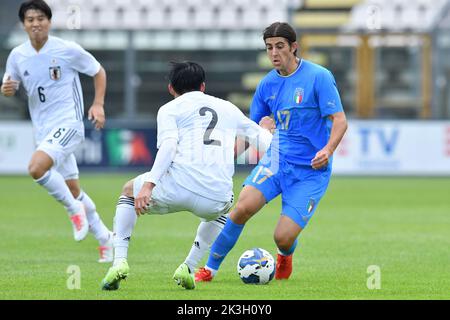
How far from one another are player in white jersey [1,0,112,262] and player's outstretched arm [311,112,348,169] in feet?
8.98

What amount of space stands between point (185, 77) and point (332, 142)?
1.38 meters

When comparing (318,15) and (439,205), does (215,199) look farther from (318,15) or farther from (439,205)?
(318,15)

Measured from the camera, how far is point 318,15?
31219 millimetres

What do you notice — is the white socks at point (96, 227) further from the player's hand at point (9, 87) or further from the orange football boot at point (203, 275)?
the orange football boot at point (203, 275)

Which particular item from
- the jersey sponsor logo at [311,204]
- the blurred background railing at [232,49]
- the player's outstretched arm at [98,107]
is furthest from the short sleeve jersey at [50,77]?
the blurred background railing at [232,49]

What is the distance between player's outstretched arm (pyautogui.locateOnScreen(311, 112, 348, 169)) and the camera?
28.7 ft

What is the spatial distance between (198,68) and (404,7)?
22746 millimetres

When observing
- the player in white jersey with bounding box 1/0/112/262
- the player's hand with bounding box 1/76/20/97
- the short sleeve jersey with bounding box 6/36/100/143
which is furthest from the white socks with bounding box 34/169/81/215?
the player's hand with bounding box 1/76/20/97

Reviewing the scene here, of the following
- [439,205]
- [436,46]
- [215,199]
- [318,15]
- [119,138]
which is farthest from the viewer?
A: [318,15]

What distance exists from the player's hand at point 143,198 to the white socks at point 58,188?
291 cm

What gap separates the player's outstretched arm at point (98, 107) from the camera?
34.3 ft

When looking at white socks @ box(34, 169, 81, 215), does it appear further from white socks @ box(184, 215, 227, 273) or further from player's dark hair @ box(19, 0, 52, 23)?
white socks @ box(184, 215, 227, 273)

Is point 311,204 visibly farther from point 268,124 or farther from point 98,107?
point 98,107

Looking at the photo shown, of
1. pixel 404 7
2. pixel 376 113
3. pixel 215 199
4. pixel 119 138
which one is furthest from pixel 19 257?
pixel 404 7
